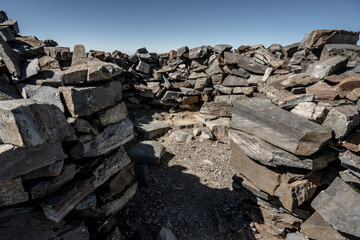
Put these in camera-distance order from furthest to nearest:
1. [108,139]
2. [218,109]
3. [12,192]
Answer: [218,109]
[108,139]
[12,192]

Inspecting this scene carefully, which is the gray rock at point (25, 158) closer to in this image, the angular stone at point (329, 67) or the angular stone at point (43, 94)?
the angular stone at point (43, 94)

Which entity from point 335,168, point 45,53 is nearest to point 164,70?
point 45,53

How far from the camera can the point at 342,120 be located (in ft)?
9.52

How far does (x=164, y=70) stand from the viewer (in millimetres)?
11969

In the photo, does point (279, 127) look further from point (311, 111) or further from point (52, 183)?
point (52, 183)

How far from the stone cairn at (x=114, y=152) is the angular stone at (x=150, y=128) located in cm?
443

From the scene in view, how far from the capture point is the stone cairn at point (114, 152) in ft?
7.22

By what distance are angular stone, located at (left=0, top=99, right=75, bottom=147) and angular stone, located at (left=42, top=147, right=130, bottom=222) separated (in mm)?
695

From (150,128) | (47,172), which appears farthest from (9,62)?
(150,128)

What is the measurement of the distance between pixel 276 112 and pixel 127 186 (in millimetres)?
2925

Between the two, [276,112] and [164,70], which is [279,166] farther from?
[164,70]

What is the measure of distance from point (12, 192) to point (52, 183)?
37 centimetres

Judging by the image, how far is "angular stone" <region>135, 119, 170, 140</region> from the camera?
8352mm

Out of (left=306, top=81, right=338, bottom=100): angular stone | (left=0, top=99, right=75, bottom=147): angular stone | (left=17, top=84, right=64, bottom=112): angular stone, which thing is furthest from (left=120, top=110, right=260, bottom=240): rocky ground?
(left=306, top=81, right=338, bottom=100): angular stone
